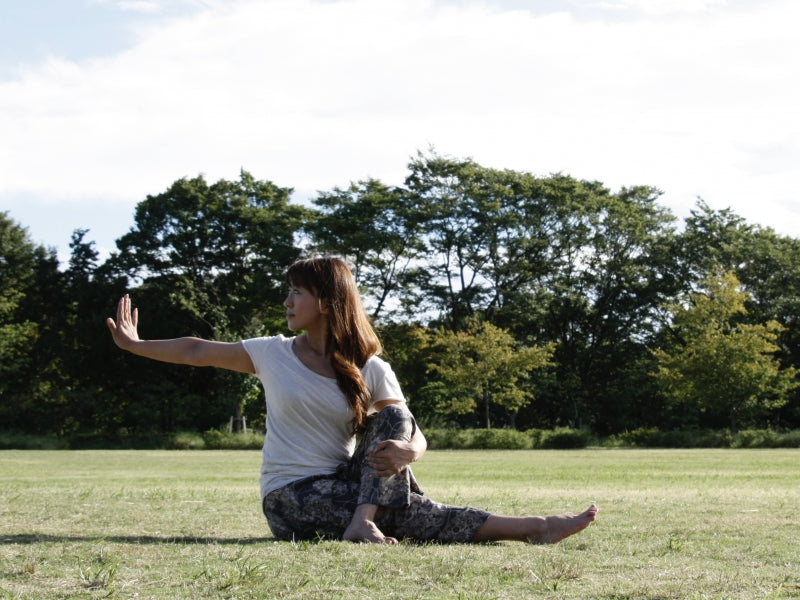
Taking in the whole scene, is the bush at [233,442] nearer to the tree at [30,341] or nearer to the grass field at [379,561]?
the tree at [30,341]

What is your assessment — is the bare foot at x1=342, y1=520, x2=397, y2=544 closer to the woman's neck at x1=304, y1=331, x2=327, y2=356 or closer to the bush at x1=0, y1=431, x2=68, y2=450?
the woman's neck at x1=304, y1=331, x2=327, y2=356

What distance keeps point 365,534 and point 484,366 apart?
41.3 metres

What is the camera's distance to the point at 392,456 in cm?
499

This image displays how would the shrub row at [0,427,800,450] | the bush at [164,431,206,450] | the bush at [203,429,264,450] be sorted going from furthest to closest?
1. the bush at [164,431,206,450]
2. the bush at [203,429,264,450]
3. the shrub row at [0,427,800,450]

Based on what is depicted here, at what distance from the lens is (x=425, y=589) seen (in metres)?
3.68

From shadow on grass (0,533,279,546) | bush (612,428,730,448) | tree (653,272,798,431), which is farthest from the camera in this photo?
tree (653,272,798,431)

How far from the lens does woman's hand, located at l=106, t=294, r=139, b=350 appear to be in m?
5.42

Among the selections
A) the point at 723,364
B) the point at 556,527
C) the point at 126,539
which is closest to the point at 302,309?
the point at 126,539

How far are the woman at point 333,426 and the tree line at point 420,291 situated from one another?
1627 inches

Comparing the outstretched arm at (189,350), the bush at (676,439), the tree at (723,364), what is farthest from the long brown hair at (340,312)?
the tree at (723,364)

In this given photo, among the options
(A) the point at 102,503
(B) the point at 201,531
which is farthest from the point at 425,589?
(A) the point at 102,503

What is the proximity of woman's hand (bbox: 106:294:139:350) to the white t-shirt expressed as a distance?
62 centimetres

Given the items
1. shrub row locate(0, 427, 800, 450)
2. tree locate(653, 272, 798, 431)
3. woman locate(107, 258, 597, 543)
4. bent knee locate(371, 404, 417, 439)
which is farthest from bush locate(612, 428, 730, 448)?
bent knee locate(371, 404, 417, 439)

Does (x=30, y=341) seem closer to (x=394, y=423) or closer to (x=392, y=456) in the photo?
(x=394, y=423)
